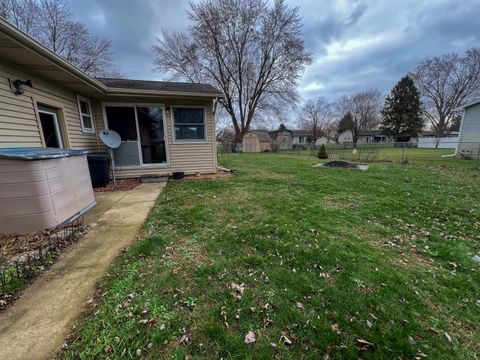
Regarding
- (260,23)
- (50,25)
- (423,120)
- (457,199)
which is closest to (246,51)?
(260,23)

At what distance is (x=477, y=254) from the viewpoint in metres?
2.75

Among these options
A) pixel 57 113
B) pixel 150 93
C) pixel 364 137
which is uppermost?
pixel 150 93

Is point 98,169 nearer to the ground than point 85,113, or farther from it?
nearer to the ground

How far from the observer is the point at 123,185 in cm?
634

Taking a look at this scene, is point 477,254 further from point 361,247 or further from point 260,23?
point 260,23

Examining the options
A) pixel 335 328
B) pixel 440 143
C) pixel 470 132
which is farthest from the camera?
pixel 440 143

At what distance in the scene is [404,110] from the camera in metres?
36.8

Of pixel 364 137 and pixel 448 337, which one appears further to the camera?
pixel 364 137

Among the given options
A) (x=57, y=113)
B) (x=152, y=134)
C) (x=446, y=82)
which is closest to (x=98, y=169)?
(x=57, y=113)

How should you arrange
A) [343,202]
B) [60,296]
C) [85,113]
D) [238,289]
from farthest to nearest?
1. [85,113]
2. [343,202]
3. [238,289]
4. [60,296]

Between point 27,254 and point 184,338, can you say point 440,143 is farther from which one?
point 27,254

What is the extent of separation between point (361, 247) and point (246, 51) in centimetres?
2471

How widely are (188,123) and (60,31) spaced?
54.5 ft

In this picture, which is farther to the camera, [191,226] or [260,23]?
[260,23]
